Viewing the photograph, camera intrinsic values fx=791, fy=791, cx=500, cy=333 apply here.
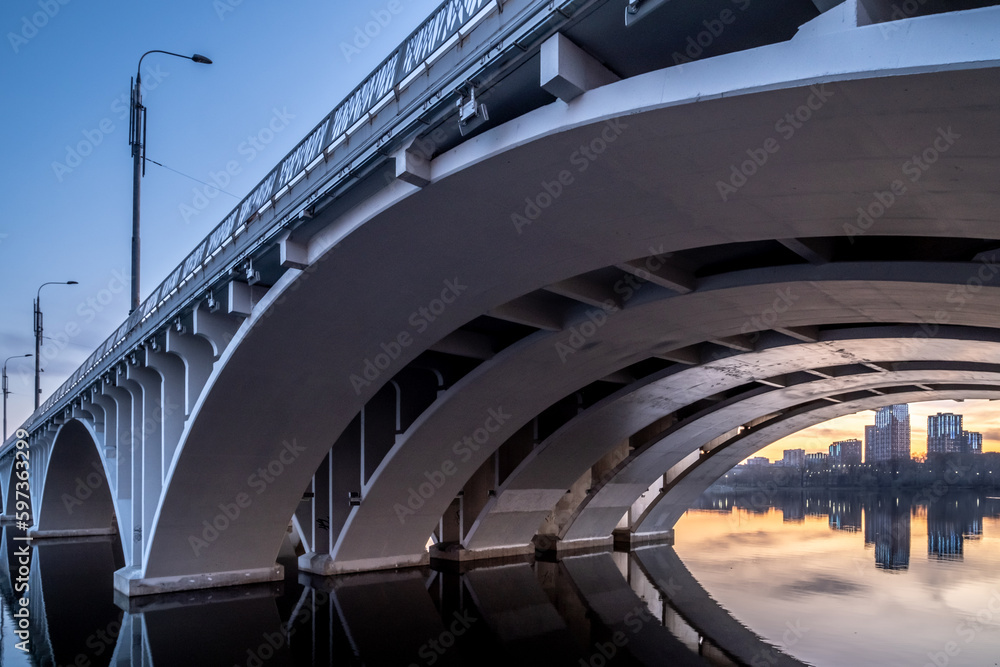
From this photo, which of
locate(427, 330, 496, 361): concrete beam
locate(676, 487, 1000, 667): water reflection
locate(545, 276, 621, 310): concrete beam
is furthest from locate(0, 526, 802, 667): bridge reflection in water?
locate(545, 276, 621, 310): concrete beam

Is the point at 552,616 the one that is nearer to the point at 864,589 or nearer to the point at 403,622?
the point at 403,622

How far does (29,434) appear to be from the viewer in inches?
1709

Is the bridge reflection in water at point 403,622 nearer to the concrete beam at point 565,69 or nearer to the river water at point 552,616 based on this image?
the river water at point 552,616

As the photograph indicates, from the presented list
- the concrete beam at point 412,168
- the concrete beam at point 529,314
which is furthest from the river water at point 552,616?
the concrete beam at point 412,168

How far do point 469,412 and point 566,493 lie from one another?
9459 mm

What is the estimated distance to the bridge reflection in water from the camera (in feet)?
42.3

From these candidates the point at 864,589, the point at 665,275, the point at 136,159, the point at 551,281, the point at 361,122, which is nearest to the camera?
the point at 361,122

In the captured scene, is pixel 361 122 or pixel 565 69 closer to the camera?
pixel 565 69

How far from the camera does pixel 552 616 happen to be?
16.6 metres

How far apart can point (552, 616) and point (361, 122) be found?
10.8 m

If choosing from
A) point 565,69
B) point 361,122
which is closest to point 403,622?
point 361,122

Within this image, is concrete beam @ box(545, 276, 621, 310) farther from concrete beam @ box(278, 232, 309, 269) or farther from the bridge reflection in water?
the bridge reflection in water

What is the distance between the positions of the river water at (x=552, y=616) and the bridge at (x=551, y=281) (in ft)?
7.50

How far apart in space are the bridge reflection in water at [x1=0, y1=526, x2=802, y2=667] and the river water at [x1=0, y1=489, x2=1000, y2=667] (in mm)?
52
